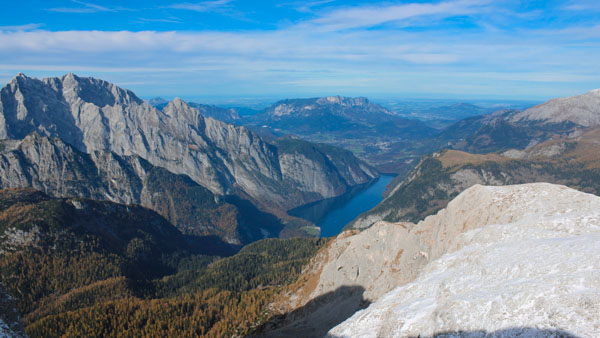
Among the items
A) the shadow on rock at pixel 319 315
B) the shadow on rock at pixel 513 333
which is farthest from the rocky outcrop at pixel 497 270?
the shadow on rock at pixel 319 315

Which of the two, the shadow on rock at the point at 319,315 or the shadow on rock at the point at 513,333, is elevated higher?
the shadow on rock at the point at 513,333

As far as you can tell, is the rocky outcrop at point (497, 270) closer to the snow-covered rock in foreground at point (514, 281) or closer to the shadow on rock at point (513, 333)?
the snow-covered rock in foreground at point (514, 281)

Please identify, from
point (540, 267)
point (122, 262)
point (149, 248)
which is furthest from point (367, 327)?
point (149, 248)

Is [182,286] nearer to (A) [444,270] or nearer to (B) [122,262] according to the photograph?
(B) [122,262]

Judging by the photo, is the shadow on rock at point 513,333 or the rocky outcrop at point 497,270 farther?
the rocky outcrop at point 497,270

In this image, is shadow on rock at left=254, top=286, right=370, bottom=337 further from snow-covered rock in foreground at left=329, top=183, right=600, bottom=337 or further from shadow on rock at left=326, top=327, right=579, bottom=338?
shadow on rock at left=326, top=327, right=579, bottom=338

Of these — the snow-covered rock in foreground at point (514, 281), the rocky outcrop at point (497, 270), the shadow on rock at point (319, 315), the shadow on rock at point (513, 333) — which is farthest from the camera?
the shadow on rock at point (319, 315)

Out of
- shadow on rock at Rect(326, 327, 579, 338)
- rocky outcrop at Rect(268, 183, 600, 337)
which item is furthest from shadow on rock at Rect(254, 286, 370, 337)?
shadow on rock at Rect(326, 327, 579, 338)

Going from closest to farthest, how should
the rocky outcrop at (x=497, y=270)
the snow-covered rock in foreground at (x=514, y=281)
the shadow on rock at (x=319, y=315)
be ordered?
the snow-covered rock in foreground at (x=514, y=281)
the rocky outcrop at (x=497, y=270)
the shadow on rock at (x=319, y=315)
